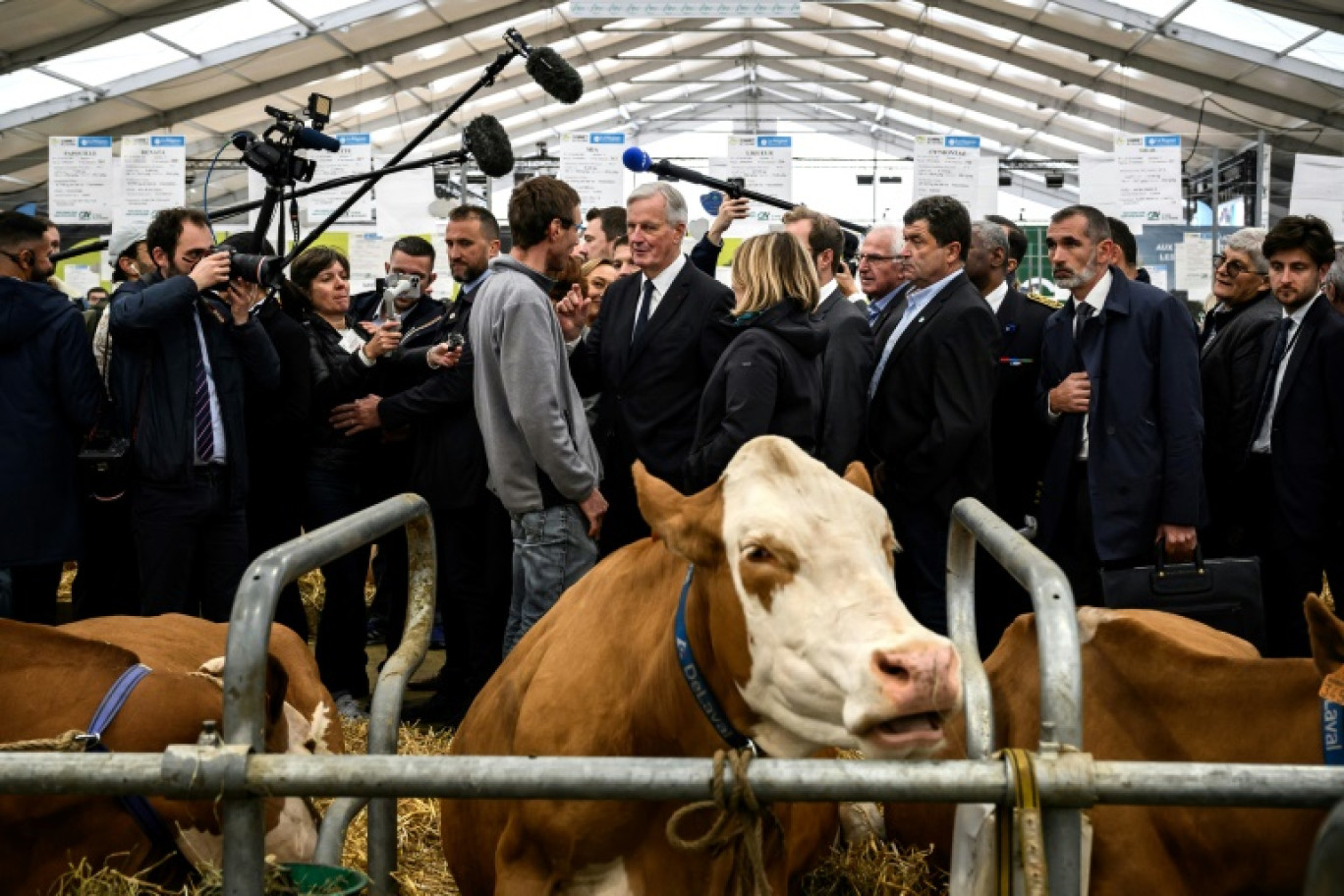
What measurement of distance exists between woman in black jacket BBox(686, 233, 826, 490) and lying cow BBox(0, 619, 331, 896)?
1.67m

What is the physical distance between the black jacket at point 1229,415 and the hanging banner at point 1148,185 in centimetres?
373

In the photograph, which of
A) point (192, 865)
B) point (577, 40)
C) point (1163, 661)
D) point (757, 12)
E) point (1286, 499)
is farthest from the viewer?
point (577, 40)

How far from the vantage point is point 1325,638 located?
2273 mm

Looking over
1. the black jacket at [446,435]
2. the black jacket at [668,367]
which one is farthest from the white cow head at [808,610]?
the black jacket at [446,435]

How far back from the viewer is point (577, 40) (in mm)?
21078

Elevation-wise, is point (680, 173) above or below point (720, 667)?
above

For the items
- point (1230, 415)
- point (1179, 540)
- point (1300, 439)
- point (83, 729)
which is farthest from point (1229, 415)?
point (83, 729)

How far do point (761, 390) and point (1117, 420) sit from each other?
3.92ft

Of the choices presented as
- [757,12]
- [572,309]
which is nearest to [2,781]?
[572,309]

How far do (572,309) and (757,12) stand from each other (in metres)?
8.17

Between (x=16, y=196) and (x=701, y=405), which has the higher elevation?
(x=16, y=196)

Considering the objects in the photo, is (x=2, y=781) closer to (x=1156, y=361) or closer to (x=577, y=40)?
(x=1156, y=361)

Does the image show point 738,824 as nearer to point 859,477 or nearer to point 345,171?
point 859,477

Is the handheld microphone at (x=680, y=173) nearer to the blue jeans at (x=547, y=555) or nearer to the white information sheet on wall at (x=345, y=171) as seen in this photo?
the blue jeans at (x=547, y=555)
